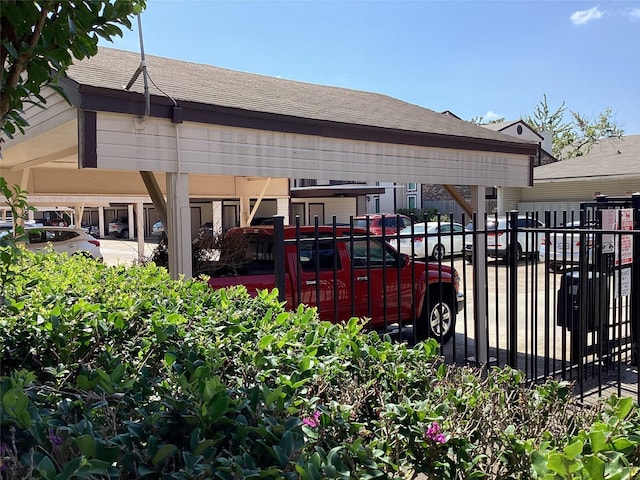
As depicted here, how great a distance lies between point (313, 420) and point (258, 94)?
6466 mm

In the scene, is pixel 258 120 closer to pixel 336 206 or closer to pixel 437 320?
pixel 437 320

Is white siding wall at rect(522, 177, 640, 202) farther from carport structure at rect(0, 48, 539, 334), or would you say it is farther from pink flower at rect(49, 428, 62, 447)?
pink flower at rect(49, 428, 62, 447)

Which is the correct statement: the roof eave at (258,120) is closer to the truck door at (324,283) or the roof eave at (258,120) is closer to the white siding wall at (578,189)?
the truck door at (324,283)

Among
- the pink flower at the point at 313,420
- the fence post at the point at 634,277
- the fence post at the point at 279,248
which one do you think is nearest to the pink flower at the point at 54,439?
the pink flower at the point at 313,420

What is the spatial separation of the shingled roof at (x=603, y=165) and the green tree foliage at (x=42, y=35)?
22.0m

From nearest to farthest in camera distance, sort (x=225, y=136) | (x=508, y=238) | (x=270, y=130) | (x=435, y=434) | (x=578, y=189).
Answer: (x=435, y=434)
(x=508, y=238)
(x=225, y=136)
(x=270, y=130)
(x=578, y=189)

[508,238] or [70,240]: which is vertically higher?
[508,238]

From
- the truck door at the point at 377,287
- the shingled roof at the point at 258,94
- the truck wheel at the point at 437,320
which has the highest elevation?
the shingled roof at the point at 258,94

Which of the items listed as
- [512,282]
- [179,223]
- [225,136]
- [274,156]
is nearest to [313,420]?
[512,282]

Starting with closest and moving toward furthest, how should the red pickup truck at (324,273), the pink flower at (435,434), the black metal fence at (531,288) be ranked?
the pink flower at (435,434), the black metal fence at (531,288), the red pickup truck at (324,273)

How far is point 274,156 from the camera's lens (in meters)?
6.27

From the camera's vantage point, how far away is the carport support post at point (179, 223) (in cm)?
561

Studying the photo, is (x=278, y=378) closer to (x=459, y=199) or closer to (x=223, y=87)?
(x=223, y=87)

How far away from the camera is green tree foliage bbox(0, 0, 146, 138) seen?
1.98m
